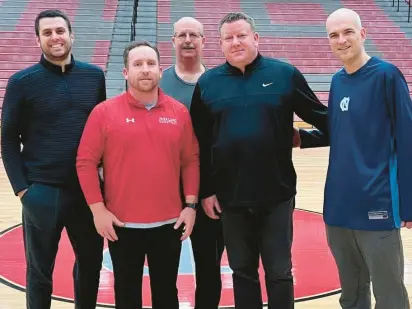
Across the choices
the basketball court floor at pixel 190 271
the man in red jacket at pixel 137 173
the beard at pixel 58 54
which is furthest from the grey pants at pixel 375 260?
the beard at pixel 58 54

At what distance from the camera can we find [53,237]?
2.23 m

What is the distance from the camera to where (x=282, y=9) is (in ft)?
45.0

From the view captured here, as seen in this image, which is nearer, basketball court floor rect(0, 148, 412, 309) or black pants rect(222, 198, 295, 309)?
black pants rect(222, 198, 295, 309)

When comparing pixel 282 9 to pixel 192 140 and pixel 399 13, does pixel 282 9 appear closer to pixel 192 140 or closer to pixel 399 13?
pixel 399 13

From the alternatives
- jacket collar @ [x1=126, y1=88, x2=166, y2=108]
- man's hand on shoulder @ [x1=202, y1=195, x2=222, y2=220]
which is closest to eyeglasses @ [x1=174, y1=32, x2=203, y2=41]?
jacket collar @ [x1=126, y1=88, x2=166, y2=108]

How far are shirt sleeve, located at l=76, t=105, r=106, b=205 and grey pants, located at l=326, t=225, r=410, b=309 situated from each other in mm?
932

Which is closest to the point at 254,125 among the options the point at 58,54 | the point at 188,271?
the point at 58,54

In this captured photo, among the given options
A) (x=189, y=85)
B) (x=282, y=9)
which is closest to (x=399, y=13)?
(x=282, y=9)

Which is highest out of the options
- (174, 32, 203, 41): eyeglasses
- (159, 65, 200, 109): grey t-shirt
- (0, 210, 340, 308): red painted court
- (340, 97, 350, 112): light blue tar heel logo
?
(174, 32, 203, 41): eyeglasses

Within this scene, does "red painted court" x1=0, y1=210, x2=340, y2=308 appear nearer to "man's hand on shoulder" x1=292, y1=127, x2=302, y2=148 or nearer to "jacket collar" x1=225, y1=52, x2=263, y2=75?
"man's hand on shoulder" x1=292, y1=127, x2=302, y2=148

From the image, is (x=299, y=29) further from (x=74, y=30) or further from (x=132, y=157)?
(x=132, y=157)

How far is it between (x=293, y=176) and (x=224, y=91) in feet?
1.46

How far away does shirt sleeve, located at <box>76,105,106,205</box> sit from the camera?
205 cm

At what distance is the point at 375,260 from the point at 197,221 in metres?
0.77
